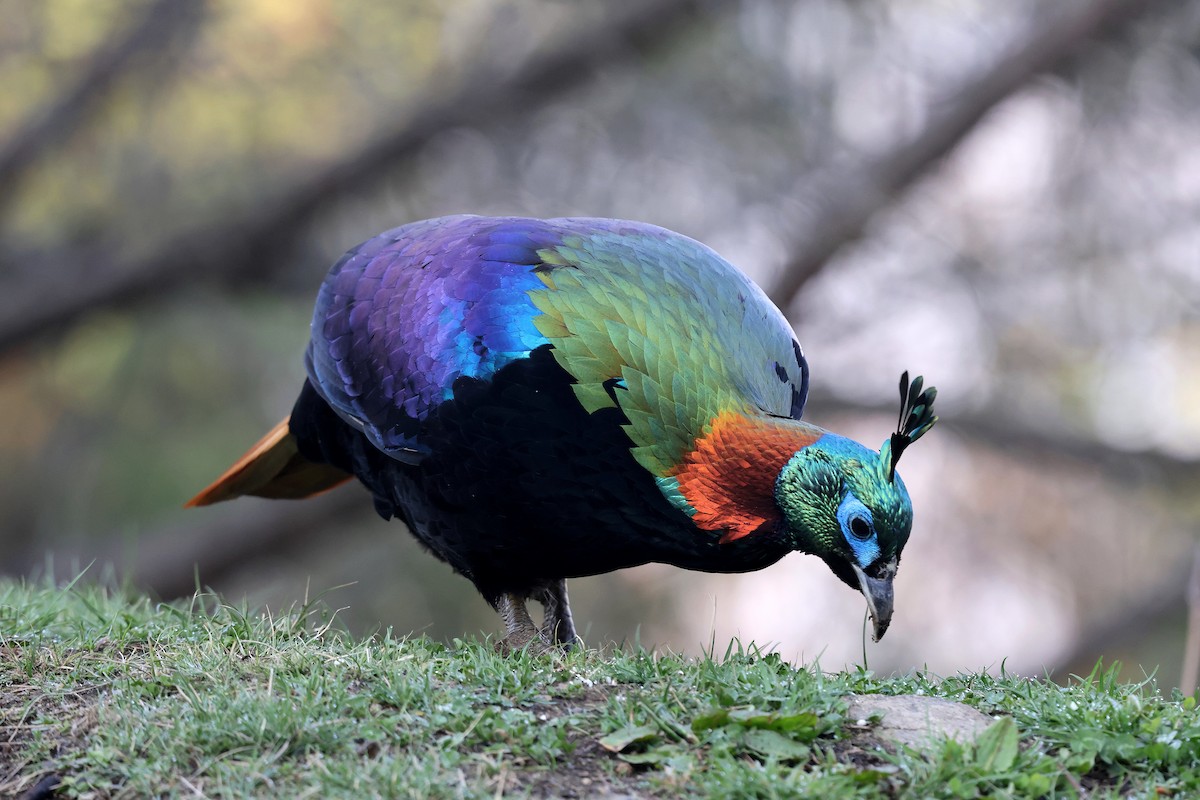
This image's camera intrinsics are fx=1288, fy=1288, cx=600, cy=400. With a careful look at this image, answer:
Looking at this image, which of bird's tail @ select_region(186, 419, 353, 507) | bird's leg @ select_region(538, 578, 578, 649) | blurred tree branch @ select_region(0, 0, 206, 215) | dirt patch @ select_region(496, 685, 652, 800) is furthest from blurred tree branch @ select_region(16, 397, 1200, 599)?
dirt patch @ select_region(496, 685, 652, 800)

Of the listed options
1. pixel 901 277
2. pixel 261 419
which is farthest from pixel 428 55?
pixel 901 277

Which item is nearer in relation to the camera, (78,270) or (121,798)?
(121,798)

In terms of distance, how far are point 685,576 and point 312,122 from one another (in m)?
4.18

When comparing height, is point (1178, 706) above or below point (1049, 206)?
below

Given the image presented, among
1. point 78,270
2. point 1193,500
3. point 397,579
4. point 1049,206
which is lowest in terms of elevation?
point 397,579

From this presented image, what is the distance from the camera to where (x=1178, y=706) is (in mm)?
3139

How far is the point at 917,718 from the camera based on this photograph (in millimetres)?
2932

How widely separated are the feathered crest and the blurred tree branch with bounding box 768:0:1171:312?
484cm

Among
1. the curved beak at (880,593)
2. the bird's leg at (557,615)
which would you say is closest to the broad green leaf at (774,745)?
the curved beak at (880,593)

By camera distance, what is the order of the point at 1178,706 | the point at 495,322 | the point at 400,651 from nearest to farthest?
the point at 1178,706 < the point at 400,651 < the point at 495,322

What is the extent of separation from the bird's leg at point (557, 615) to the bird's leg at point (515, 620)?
0.42 feet

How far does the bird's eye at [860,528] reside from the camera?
3.09 meters

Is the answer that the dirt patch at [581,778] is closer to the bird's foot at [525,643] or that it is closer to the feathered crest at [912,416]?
the bird's foot at [525,643]

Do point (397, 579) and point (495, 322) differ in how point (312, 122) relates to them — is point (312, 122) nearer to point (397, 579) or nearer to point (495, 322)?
point (397, 579)
